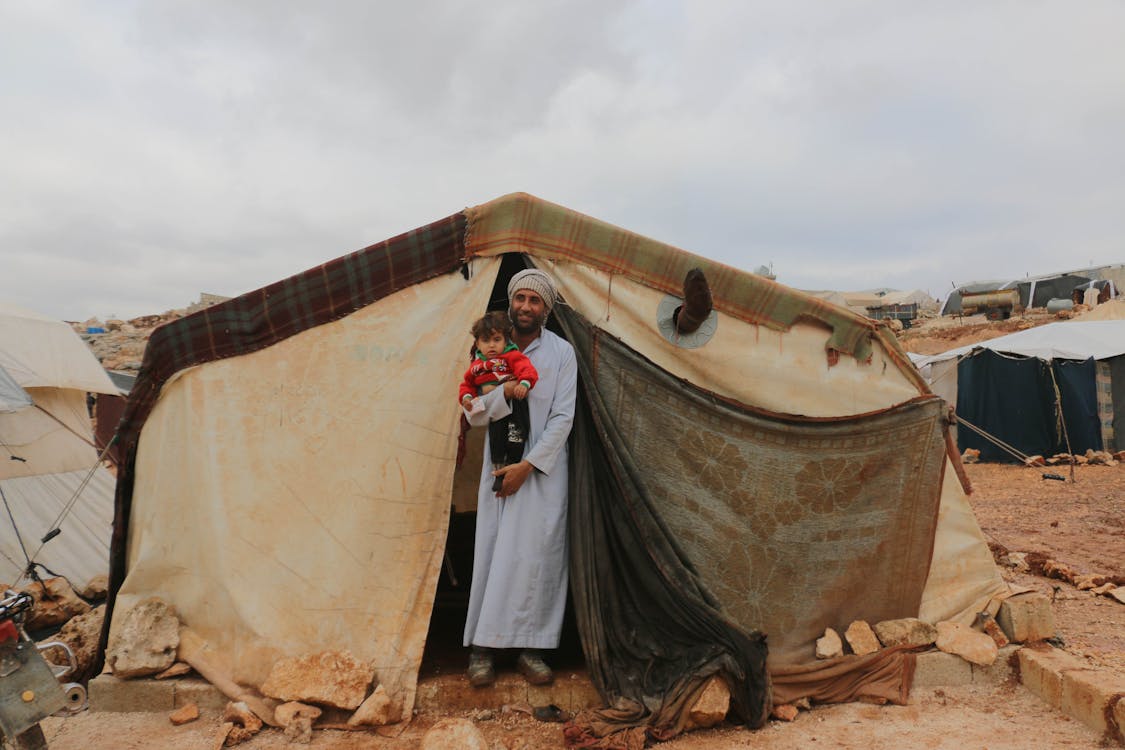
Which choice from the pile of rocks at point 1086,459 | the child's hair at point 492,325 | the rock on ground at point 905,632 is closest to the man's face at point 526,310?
the child's hair at point 492,325

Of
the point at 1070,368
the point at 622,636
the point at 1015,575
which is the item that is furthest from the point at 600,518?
the point at 1070,368

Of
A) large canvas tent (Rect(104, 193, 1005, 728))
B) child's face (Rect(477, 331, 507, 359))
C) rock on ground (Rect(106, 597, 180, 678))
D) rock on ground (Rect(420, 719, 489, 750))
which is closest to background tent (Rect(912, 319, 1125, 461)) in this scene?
large canvas tent (Rect(104, 193, 1005, 728))

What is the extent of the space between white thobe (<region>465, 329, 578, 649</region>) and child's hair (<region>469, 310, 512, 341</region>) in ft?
0.63

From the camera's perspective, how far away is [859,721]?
296 centimetres

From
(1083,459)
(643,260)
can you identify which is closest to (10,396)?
(643,260)

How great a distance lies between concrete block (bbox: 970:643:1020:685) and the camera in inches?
129

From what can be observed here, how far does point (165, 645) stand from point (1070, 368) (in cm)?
1320

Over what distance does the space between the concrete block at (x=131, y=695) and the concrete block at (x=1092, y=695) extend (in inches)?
152

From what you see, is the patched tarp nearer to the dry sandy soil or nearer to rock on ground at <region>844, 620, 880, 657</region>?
rock on ground at <region>844, 620, 880, 657</region>

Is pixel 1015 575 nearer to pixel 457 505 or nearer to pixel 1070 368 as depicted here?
pixel 457 505

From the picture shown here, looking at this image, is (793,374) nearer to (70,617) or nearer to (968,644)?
(968,644)

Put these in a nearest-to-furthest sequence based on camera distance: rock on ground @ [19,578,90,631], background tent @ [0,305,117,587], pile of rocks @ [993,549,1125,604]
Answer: pile of rocks @ [993,549,1125,604]
rock on ground @ [19,578,90,631]
background tent @ [0,305,117,587]

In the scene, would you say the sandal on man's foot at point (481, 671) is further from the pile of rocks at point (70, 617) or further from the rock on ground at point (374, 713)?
the pile of rocks at point (70, 617)

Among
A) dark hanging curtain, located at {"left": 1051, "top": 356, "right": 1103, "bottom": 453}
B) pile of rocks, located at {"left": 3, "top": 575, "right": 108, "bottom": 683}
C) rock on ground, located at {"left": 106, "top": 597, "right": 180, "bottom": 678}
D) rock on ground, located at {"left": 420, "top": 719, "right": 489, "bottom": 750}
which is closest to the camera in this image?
rock on ground, located at {"left": 420, "top": 719, "right": 489, "bottom": 750}
